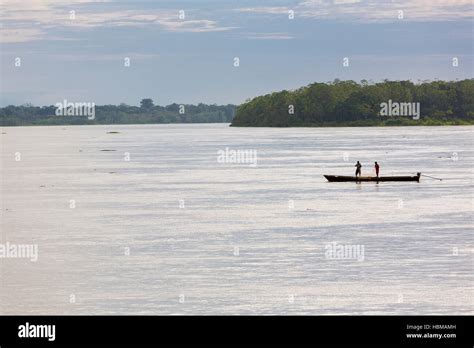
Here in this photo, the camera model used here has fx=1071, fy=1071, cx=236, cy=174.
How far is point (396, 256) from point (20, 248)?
1155 cm

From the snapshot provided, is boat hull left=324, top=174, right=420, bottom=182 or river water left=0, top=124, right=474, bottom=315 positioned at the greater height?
boat hull left=324, top=174, right=420, bottom=182

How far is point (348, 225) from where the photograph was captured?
38062mm

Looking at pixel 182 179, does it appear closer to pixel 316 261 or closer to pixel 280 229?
pixel 280 229

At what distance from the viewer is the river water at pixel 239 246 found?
2447 centimetres

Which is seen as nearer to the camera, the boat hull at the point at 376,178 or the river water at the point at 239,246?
the river water at the point at 239,246

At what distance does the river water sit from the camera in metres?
24.5

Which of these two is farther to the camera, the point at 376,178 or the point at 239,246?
the point at 376,178

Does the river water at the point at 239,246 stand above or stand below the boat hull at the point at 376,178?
below

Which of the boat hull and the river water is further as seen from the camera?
the boat hull

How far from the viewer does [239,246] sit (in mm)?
32906
